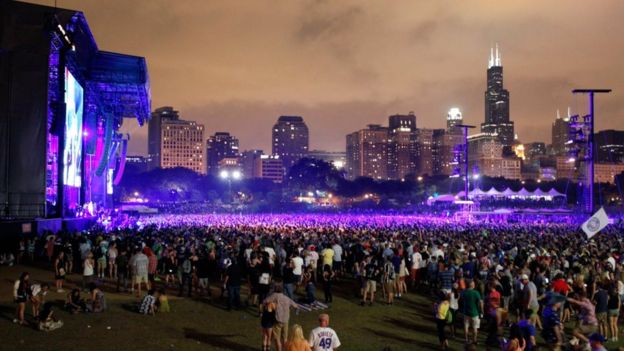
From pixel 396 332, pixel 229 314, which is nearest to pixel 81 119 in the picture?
pixel 229 314

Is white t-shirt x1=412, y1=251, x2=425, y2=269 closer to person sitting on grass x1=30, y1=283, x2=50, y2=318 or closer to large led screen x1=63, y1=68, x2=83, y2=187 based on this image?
person sitting on grass x1=30, y1=283, x2=50, y2=318

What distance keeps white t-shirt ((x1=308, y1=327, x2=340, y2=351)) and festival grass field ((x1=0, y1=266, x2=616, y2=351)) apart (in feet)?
11.7

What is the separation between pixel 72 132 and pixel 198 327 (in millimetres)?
24876

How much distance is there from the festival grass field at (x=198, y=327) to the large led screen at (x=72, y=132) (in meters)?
17.4

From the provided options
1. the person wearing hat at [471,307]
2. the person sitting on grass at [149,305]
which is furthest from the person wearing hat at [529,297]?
the person sitting on grass at [149,305]

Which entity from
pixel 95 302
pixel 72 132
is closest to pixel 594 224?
pixel 95 302

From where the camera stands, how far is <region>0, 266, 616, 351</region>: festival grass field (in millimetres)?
11562

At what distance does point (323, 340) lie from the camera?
26.8 ft

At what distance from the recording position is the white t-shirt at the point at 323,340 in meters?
8.15

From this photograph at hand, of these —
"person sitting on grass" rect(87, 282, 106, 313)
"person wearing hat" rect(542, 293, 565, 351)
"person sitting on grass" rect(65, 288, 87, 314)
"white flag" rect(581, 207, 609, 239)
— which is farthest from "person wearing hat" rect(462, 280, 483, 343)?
"white flag" rect(581, 207, 609, 239)

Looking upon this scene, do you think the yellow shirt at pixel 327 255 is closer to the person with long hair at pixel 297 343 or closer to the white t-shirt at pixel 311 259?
the white t-shirt at pixel 311 259

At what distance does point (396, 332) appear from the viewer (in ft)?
42.7

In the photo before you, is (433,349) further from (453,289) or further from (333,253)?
(333,253)

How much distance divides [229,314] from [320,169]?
119831 millimetres
